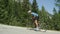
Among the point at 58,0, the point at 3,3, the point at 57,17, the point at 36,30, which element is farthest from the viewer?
the point at 58,0

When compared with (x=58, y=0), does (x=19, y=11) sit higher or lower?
lower

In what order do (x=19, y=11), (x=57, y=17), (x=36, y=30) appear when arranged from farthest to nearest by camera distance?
(x=19, y=11), (x=57, y=17), (x=36, y=30)

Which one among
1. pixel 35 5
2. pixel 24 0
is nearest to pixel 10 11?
pixel 24 0

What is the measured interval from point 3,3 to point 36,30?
22591 mm

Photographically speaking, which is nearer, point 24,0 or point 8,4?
point 8,4

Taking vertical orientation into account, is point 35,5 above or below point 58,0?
below

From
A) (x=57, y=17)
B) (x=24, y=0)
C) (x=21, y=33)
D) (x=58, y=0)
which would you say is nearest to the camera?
(x=21, y=33)

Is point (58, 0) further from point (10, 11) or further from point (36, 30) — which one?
point (36, 30)

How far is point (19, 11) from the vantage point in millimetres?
48500

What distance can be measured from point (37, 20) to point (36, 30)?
2.62ft

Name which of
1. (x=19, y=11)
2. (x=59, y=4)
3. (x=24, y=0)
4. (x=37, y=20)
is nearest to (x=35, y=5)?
(x=24, y=0)

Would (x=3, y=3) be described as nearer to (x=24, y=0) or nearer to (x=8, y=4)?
(x=8, y=4)

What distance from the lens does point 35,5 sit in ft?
328

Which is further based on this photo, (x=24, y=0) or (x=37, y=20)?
(x=24, y=0)
